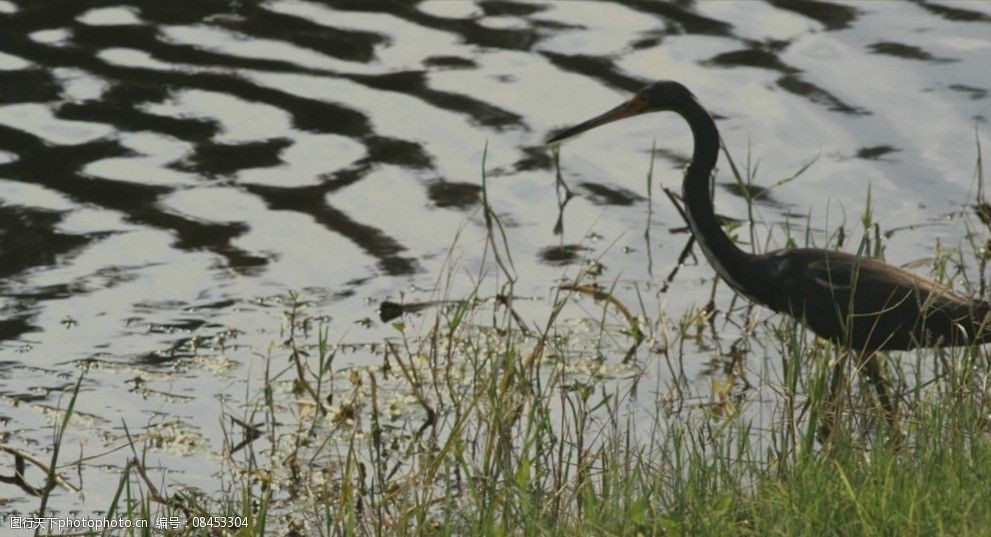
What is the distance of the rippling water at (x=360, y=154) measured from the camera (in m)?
6.95

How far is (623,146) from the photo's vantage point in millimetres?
8898

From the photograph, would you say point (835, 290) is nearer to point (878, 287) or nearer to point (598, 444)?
point (878, 287)

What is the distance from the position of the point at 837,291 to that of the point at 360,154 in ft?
10.7

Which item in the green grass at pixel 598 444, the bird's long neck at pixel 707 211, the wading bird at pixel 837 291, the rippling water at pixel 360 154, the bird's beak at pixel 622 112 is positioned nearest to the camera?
the green grass at pixel 598 444

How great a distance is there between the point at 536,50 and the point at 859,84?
1.75m

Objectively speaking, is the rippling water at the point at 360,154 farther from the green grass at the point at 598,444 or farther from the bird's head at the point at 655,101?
the bird's head at the point at 655,101

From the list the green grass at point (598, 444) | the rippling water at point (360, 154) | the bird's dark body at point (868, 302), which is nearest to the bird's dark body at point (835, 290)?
the bird's dark body at point (868, 302)

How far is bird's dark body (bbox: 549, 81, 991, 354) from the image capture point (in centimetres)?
580

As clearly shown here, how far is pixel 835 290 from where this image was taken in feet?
19.5

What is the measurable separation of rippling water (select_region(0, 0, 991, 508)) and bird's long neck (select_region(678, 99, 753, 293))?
0.64 m

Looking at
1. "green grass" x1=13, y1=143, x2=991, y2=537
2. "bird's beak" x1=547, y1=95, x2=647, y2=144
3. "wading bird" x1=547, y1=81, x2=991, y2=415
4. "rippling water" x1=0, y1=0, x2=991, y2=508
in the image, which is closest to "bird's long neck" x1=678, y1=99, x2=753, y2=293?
"wading bird" x1=547, y1=81, x2=991, y2=415

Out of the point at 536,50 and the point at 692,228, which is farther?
the point at 536,50

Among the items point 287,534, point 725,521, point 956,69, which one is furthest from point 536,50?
point 725,521

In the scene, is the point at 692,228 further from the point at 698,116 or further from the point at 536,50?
the point at 536,50
